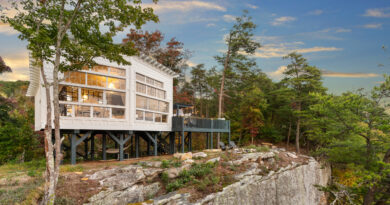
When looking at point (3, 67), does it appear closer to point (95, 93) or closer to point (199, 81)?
point (95, 93)

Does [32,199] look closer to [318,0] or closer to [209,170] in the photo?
[209,170]

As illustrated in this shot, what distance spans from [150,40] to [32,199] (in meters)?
18.9

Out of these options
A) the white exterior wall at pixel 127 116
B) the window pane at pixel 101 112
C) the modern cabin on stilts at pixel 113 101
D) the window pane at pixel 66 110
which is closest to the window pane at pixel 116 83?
the modern cabin on stilts at pixel 113 101

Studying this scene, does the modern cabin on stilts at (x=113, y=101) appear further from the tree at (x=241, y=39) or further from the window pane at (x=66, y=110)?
the tree at (x=241, y=39)

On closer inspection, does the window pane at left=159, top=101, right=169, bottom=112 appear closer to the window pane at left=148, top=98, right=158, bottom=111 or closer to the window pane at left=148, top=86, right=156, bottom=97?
the window pane at left=148, top=98, right=158, bottom=111

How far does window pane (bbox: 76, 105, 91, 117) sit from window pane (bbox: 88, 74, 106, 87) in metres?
1.12

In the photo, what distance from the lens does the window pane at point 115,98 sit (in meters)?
10.4

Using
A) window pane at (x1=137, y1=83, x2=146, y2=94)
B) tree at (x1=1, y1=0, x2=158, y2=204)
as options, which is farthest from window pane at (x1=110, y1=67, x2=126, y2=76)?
tree at (x1=1, y1=0, x2=158, y2=204)

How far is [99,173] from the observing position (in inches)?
298

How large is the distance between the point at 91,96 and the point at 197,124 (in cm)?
725

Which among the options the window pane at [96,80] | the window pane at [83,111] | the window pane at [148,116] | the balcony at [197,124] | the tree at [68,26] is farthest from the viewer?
the balcony at [197,124]

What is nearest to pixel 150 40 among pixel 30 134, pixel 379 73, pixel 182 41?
pixel 182 41

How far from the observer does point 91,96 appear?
992cm

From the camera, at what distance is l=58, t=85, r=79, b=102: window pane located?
9312 mm
